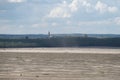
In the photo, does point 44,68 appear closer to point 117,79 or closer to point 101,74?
point 101,74

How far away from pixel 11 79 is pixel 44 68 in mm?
8825

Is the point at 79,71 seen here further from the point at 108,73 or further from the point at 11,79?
the point at 11,79

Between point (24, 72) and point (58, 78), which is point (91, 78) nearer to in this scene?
point (58, 78)

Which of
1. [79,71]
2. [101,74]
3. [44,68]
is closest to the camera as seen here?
[101,74]

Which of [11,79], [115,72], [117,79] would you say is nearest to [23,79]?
[11,79]

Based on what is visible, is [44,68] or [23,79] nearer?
[23,79]

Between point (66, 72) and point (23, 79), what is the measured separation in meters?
5.80

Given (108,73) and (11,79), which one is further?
(108,73)

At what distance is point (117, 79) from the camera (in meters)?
30.3

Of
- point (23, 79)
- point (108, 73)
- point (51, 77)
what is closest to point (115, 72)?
point (108, 73)

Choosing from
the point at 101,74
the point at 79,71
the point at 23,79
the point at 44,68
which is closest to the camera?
the point at 23,79

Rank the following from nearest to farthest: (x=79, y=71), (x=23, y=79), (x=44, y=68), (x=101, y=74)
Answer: (x=23, y=79)
(x=101, y=74)
(x=79, y=71)
(x=44, y=68)

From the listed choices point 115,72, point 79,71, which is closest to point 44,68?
point 79,71

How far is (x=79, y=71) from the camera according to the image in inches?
1400
